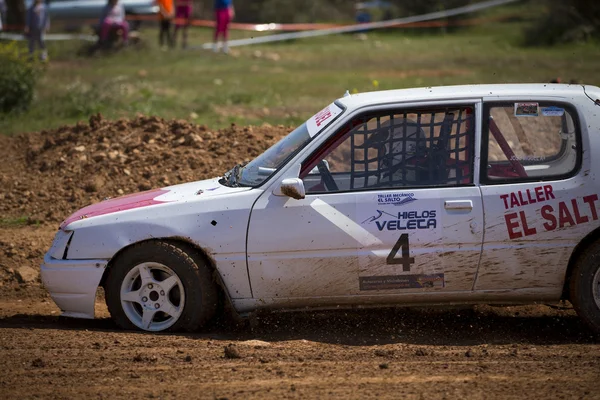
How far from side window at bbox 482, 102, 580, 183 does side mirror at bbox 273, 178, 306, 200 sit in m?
1.27

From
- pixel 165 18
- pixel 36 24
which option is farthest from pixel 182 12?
pixel 36 24

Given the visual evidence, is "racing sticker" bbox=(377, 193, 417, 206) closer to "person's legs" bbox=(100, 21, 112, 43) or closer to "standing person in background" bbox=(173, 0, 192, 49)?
"person's legs" bbox=(100, 21, 112, 43)

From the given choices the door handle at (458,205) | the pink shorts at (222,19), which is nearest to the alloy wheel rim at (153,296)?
the door handle at (458,205)

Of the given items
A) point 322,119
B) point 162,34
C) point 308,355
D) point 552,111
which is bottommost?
point 308,355

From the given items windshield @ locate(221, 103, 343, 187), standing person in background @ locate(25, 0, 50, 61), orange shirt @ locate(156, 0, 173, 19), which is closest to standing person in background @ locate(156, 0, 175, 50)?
orange shirt @ locate(156, 0, 173, 19)

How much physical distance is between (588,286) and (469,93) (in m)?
1.58

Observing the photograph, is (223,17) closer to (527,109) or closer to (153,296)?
(153,296)

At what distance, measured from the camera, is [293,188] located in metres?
6.09

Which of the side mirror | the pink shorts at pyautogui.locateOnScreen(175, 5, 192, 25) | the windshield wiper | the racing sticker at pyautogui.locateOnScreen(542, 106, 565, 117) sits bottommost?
the windshield wiper

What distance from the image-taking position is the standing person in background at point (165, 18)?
76.5 feet

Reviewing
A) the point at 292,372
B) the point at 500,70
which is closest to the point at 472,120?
the point at 292,372

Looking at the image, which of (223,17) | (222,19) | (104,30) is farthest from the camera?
(104,30)

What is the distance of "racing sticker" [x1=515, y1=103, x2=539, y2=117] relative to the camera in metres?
6.29

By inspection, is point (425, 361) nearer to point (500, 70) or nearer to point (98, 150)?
point (98, 150)
